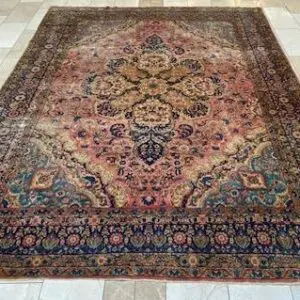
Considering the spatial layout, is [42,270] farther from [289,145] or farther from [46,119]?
[289,145]

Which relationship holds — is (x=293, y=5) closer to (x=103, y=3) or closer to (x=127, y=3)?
(x=127, y=3)

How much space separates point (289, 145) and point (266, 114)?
0.90 feet

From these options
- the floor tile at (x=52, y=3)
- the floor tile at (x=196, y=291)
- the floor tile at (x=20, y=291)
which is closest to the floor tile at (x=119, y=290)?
the floor tile at (x=196, y=291)

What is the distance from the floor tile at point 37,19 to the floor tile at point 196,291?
243 centimetres

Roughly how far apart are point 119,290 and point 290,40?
7.41 feet

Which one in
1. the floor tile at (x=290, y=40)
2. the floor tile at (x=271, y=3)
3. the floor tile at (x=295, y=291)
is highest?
the floor tile at (x=271, y=3)

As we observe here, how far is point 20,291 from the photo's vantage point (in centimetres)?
130

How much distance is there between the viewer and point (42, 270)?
1356 millimetres

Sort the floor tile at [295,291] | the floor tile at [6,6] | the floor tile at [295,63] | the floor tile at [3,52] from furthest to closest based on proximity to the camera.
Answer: the floor tile at [6,6]
the floor tile at [3,52]
the floor tile at [295,63]
the floor tile at [295,291]

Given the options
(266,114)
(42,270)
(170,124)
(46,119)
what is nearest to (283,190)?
(266,114)

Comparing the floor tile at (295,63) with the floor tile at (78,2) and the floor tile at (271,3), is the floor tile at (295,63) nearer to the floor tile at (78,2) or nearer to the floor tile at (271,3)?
the floor tile at (271,3)

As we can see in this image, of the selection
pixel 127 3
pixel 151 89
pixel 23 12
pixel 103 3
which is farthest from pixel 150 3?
pixel 151 89

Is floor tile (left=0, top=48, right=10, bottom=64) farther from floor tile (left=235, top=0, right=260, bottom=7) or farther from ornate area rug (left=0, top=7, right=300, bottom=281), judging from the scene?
floor tile (left=235, top=0, right=260, bottom=7)

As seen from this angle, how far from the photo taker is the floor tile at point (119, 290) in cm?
127
